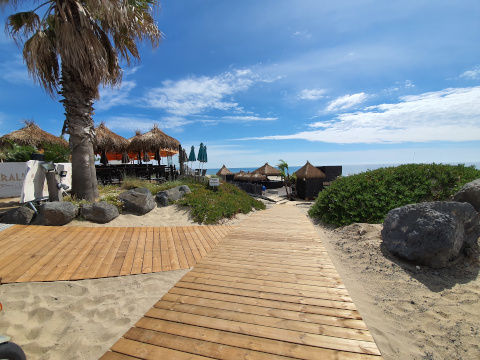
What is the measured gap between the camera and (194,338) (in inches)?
82.0

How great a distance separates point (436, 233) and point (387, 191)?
3.08 metres

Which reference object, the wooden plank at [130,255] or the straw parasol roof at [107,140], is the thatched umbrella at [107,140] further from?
the wooden plank at [130,255]

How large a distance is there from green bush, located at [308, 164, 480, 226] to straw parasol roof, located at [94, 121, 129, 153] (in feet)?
A: 49.2

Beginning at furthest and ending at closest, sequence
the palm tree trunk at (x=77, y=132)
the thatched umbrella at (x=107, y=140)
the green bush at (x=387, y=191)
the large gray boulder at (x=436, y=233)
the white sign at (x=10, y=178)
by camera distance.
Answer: the thatched umbrella at (x=107, y=140) < the white sign at (x=10, y=178) < the palm tree trunk at (x=77, y=132) < the green bush at (x=387, y=191) < the large gray boulder at (x=436, y=233)

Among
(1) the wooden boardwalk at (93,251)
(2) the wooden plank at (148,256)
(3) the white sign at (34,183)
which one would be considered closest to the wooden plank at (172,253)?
(1) the wooden boardwalk at (93,251)

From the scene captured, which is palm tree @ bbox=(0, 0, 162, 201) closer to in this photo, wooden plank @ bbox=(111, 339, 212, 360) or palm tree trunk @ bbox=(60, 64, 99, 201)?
palm tree trunk @ bbox=(60, 64, 99, 201)

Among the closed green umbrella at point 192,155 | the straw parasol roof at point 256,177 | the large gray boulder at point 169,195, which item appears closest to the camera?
the large gray boulder at point 169,195

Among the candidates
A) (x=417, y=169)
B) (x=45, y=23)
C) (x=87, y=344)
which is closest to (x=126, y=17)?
(x=45, y=23)

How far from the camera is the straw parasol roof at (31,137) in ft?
48.8

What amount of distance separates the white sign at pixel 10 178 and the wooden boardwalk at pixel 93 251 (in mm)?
5777

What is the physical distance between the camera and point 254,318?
2.33m

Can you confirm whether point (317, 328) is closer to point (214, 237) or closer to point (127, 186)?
point (214, 237)

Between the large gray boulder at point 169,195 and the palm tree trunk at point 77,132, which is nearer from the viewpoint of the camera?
the palm tree trunk at point 77,132

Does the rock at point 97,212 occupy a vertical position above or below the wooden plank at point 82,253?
above
